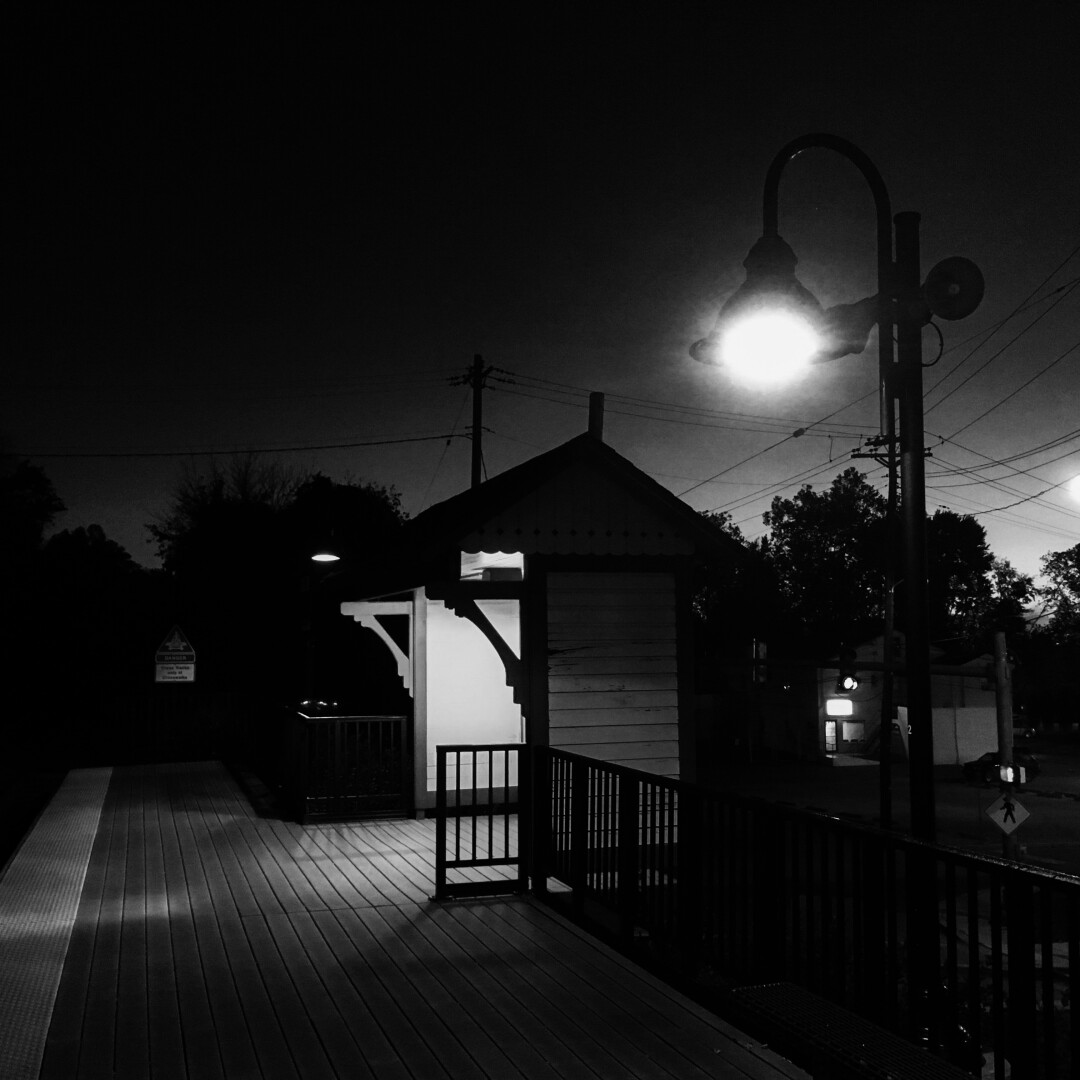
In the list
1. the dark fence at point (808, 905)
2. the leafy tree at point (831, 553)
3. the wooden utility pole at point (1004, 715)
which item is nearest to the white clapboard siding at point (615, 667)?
the dark fence at point (808, 905)

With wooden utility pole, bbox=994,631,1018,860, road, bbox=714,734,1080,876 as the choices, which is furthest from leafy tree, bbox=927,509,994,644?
wooden utility pole, bbox=994,631,1018,860

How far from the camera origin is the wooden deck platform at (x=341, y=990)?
159 inches

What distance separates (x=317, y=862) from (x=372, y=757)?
8.01ft

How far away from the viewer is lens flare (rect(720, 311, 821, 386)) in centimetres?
A: 446

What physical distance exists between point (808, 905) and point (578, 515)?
4288 mm

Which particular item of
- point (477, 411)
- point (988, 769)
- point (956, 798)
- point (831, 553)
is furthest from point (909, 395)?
point (831, 553)

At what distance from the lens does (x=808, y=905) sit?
4.44 m

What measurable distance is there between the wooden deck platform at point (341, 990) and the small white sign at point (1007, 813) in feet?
33.8

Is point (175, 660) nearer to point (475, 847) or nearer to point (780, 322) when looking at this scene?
point (475, 847)

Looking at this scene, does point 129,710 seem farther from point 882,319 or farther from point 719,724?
point 719,724

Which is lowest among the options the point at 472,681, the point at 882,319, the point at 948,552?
the point at 472,681

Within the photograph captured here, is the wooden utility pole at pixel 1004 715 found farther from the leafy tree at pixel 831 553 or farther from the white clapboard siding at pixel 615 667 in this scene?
the leafy tree at pixel 831 553

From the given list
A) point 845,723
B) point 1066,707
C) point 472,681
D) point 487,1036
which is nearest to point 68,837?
point 472,681

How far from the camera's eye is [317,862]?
26.8 ft
